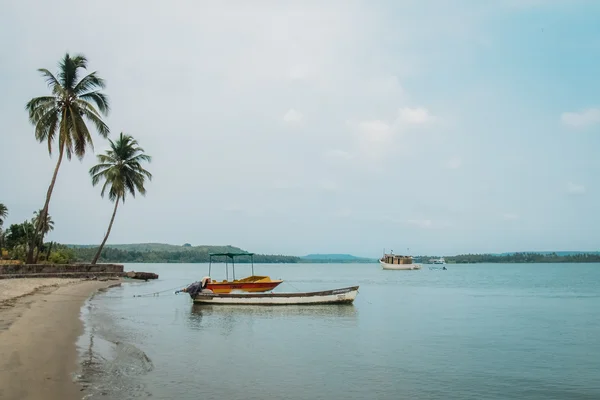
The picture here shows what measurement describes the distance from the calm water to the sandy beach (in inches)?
21.7

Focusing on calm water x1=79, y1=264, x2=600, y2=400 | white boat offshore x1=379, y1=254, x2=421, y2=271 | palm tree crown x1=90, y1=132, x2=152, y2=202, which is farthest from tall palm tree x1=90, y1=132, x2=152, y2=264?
white boat offshore x1=379, y1=254, x2=421, y2=271

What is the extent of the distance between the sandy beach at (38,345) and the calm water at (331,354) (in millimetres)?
552

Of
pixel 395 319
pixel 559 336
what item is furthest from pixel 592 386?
pixel 395 319

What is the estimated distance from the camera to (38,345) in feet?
43.9

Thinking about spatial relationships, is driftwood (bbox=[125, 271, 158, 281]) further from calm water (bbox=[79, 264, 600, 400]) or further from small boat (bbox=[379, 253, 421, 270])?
small boat (bbox=[379, 253, 421, 270])

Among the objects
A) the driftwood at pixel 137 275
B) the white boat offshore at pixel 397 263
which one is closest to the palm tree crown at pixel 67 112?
the driftwood at pixel 137 275

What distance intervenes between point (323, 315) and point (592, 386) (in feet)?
55.2

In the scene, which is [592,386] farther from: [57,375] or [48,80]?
[48,80]

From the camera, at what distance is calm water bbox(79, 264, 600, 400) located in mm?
12078

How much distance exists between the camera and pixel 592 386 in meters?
13.4

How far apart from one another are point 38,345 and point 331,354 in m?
9.07

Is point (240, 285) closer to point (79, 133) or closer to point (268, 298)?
point (268, 298)

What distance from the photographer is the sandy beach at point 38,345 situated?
375 inches

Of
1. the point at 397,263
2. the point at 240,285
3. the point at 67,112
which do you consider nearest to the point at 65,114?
the point at 67,112
